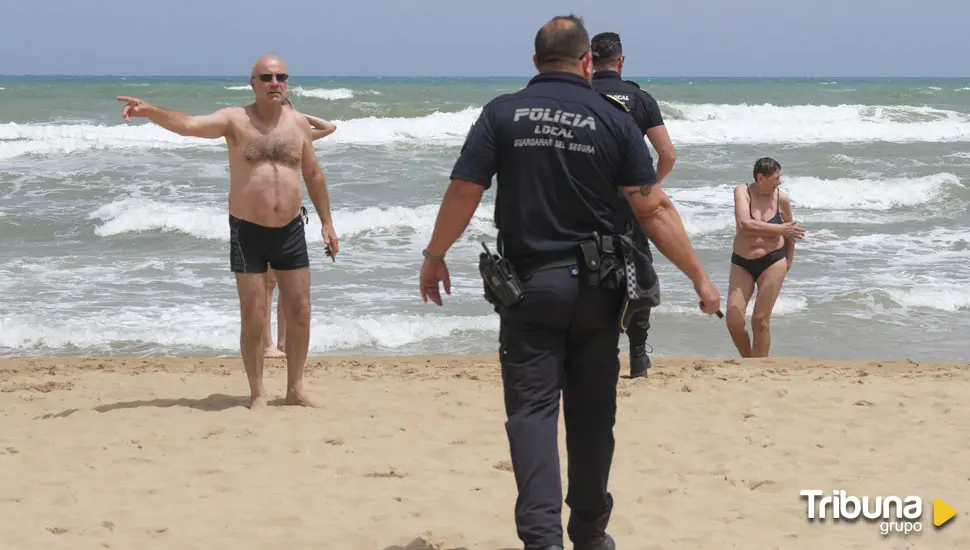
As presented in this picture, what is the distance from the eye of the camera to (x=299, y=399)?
6.40 m

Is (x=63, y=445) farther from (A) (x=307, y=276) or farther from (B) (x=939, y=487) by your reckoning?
(B) (x=939, y=487)

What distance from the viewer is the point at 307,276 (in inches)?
242

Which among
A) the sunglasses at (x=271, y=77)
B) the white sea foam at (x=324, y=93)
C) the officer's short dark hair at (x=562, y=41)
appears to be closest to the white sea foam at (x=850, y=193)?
the sunglasses at (x=271, y=77)

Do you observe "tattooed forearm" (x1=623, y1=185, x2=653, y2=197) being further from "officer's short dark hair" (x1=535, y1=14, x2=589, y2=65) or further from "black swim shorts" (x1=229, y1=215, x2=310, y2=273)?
"black swim shorts" (x1=229, y1=215, x2=310, y2=273)

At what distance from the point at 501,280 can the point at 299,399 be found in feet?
10.8

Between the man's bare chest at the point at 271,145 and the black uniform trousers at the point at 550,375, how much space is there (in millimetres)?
2874

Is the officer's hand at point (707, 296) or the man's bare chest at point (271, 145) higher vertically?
the man's bare chest at point (271, 145)

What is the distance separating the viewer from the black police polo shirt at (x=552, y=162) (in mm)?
3379

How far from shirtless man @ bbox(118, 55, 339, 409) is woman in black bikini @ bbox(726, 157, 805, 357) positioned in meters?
3.19

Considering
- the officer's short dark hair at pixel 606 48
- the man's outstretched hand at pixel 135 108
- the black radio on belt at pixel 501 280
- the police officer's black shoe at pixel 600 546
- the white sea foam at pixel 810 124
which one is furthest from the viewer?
the white sea foam at pixel 810 124

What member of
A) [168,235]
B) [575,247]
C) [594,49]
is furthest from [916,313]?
[168,235]

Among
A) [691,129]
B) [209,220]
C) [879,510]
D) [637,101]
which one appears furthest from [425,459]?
[691,129]

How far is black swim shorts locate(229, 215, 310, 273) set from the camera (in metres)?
5.98

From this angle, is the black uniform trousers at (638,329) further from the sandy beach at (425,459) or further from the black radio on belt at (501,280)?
the black radio on belt at (501,280)
